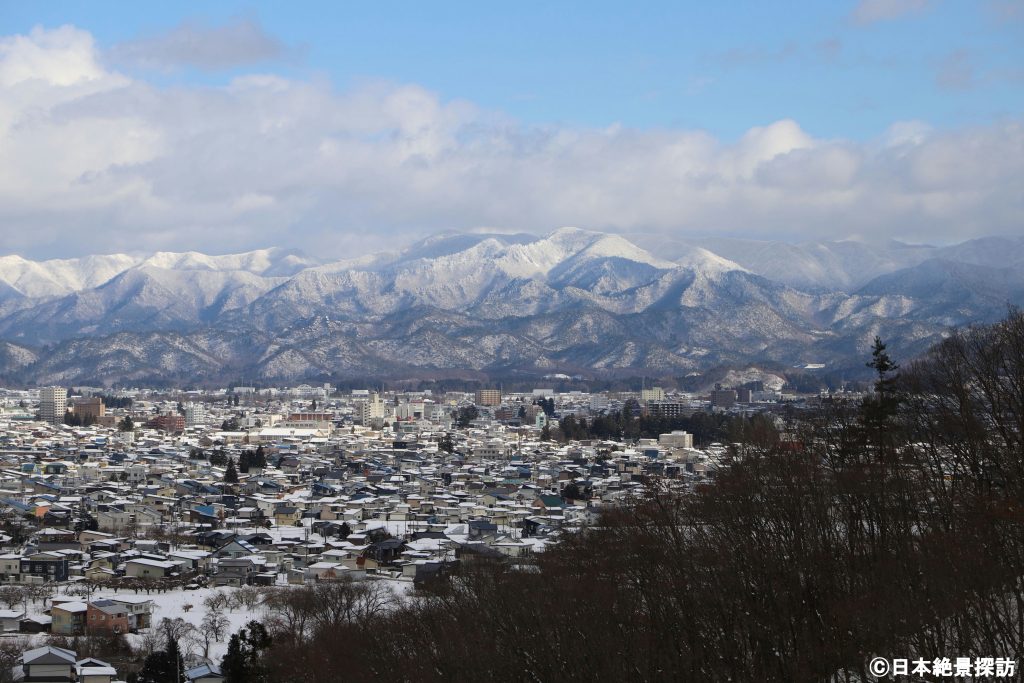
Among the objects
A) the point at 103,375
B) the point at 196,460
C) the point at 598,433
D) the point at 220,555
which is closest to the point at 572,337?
the point at 103,375

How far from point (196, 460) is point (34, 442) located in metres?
11.8

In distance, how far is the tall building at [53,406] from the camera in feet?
281

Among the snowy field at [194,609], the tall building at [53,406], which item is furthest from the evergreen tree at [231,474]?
the tall building at [53,406]

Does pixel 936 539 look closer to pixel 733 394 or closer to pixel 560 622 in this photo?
pixel 560 622

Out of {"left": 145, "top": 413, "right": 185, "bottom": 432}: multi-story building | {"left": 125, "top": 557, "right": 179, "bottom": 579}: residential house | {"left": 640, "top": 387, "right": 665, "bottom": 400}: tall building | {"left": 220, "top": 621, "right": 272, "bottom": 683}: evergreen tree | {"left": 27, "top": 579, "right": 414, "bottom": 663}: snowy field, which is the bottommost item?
{"left": 27, "top": 579, "right": 414, "bottom": 663}: snowy field

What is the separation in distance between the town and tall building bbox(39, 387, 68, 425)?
0.23 metres

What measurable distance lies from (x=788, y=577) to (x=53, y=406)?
3177 inches

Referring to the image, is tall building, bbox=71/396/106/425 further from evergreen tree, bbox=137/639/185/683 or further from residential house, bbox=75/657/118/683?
evergreen tree, bbox=137/639/185/683

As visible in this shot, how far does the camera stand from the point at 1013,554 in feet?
37.7

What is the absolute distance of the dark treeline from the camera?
11297 mm

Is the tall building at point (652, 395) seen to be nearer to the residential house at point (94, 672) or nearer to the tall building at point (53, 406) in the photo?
the tall building at point (53, 406)

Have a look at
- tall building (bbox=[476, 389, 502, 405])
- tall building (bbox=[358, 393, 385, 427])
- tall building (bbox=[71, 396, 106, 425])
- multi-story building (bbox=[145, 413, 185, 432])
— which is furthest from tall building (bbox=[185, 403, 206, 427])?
tall building (bbox=[476, 389, 502, 405])

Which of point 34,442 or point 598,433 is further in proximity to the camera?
point 598,433

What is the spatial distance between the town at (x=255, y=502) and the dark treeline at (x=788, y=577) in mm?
5364
